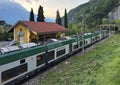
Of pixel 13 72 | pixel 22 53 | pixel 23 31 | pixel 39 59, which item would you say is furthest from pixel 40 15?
pixel 13 72

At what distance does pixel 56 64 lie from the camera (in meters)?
25.7

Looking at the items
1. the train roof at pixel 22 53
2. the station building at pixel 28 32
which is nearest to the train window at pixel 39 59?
the train roof at pixel 22 53

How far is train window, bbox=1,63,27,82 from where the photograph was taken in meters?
14.9

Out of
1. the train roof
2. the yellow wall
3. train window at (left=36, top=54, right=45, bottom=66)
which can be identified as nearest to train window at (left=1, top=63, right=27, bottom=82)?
the train roof

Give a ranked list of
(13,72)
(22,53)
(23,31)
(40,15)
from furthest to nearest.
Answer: (40,15) < (23,31) < (22,53) < (13,72)

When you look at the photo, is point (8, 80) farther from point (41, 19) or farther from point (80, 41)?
point (41, 19)

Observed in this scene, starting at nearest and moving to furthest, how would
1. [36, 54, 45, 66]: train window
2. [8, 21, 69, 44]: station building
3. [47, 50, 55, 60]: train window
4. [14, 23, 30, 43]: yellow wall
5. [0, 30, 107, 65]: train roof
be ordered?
[0, 30, 107, 65]: train roof < [36, 54, 45, 66]: train window < [47, 50, 55, 60]: train window < [8, 21, 69, 44]: station building < [14, 23, 30, 43]: yellow wall

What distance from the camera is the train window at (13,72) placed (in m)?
14.9

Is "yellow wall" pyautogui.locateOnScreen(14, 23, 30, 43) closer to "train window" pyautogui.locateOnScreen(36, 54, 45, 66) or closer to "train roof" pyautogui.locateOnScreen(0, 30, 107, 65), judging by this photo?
"train roof" pyautogui.locateOnScreen(0, 30, 107, 65)

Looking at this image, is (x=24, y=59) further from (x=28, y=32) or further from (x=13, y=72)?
(x=28, y=32)

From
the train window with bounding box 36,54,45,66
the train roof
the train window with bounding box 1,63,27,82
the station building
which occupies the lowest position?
the train window with bounding box 1,63,27,82

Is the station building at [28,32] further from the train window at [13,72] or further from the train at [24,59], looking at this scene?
the train window at [13,72]

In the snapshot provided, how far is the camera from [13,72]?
16.2m

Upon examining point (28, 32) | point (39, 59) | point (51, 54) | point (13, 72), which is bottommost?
point (13, 72)
